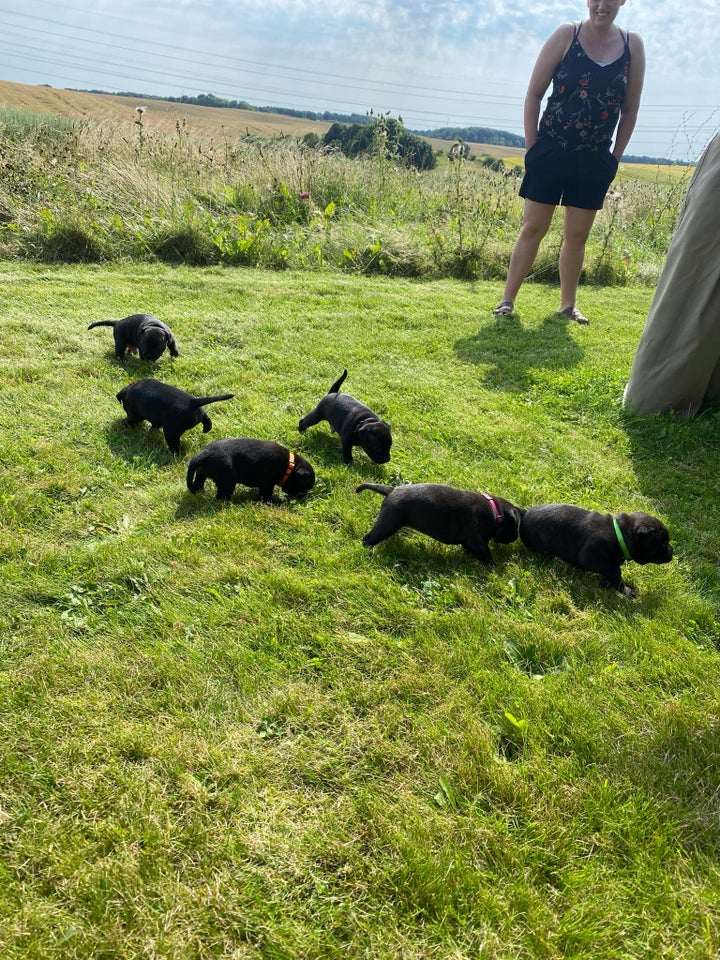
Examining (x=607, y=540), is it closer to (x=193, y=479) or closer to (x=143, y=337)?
(x=193, y=479)

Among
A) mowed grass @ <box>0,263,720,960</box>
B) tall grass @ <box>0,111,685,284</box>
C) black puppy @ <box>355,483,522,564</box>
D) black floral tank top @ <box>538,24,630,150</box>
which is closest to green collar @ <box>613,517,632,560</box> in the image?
mowed grass @ <box>0,263,720,960</box>

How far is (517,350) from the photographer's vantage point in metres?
6.47

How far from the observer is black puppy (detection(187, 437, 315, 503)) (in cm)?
350

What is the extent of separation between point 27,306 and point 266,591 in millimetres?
5783

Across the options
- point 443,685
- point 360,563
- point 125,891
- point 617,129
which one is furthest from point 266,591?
point 617,129

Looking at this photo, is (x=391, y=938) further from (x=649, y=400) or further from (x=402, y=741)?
(x=649, y=400)

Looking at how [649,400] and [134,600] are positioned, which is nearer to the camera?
[134,600]

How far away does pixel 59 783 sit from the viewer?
2.00 metres

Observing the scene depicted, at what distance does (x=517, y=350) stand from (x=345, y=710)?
514 cm

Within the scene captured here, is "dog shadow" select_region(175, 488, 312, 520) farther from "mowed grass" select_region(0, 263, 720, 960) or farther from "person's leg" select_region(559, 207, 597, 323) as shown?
"person's leg" select_region(559, 207, 597, 323)

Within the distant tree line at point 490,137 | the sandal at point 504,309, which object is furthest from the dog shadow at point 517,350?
the distant tree line at point 490,137

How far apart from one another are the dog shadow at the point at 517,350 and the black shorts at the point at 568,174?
1421mm

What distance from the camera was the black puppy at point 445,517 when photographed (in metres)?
3.12

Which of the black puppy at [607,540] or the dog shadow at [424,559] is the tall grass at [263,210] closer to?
the dog shadow at [424,559]
